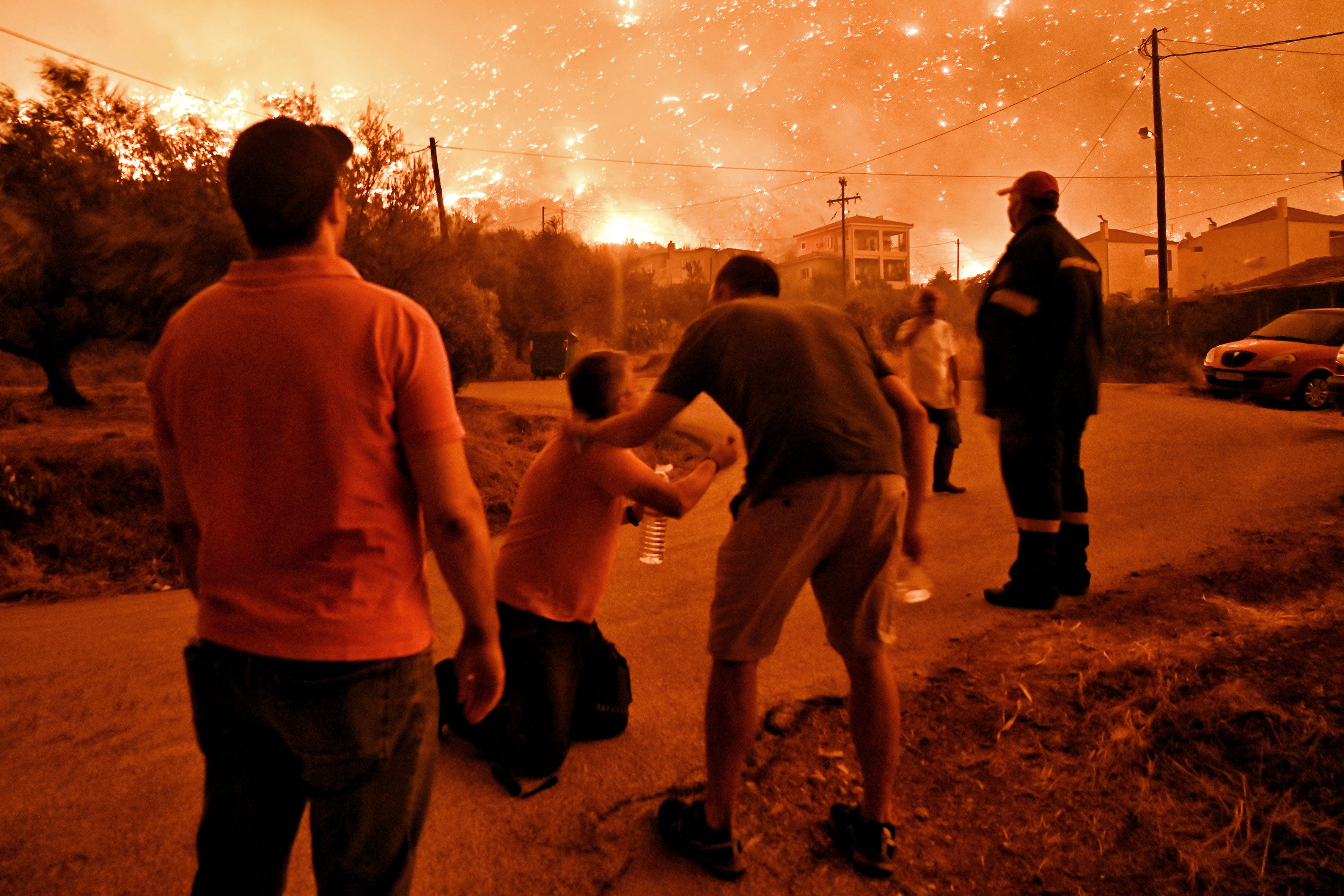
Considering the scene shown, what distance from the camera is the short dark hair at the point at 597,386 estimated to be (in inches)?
128

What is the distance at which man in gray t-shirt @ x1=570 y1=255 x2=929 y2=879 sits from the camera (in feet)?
8.04

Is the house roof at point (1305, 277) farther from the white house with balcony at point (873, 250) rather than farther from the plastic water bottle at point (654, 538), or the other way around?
the white house with balcony at point (873, 250)

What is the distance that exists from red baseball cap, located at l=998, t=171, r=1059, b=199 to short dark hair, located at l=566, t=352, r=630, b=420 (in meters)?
2.89

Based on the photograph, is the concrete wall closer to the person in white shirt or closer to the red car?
the red car

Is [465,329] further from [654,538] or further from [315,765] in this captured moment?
[315,765]

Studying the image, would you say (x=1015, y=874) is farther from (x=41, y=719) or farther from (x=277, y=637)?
(x=41, y=719)

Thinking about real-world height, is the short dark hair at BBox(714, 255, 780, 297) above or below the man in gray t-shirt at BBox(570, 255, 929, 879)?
above

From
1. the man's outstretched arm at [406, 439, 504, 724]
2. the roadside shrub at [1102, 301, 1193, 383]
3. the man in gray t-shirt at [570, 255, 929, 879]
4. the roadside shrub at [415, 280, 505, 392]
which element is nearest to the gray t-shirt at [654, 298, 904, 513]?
the man in gray t-shirt at [570, 255, 929, 879]

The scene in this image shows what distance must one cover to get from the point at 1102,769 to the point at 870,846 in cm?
104

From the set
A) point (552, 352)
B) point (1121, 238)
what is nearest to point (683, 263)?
point (1121, 238)

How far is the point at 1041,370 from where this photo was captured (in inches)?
187

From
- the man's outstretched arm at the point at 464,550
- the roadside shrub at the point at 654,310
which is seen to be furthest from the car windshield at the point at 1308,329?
the roadside shrub at the point at 654,310

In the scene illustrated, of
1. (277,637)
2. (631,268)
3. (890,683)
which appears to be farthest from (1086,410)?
(631,268)

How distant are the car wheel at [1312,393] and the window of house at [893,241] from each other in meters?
79.7
